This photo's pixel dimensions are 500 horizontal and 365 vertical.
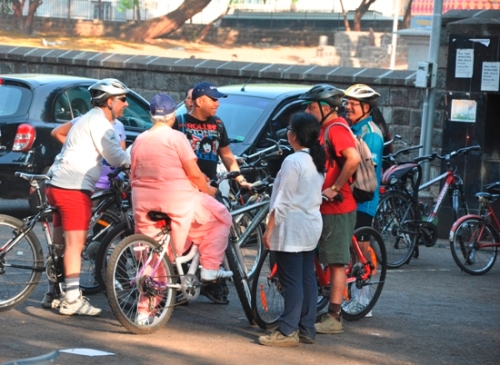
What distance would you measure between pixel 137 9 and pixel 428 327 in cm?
5825

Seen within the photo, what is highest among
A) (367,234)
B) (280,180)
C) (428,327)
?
(280,180)

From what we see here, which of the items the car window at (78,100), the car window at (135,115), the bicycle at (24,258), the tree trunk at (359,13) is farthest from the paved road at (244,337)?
the tree trunk at (359,13)

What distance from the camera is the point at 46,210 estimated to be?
7.73 meters

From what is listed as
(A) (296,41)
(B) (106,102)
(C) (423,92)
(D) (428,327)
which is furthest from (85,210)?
(A) (296,41)

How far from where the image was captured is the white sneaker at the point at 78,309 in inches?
300

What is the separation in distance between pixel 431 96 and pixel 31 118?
540 centimetres

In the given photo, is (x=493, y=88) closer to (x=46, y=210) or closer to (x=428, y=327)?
(x=428, y=327)

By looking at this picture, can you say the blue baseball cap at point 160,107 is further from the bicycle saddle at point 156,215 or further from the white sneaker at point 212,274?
the white sneaker at point 212,274

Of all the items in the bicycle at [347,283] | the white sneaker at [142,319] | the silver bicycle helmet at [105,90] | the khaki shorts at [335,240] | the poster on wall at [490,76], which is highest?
the poster on wall at [490,76]

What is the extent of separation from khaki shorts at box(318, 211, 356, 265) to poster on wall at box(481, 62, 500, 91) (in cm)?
645

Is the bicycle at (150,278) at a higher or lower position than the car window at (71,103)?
lower

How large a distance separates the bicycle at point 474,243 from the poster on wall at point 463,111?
Result: 2598 millimetres

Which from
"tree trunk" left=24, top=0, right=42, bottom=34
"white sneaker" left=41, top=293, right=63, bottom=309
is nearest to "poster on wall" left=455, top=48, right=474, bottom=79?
"white sneaker" left=41, top=293, right=63, bottom=309

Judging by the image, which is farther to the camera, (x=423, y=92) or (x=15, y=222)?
(x=423, y=92)
